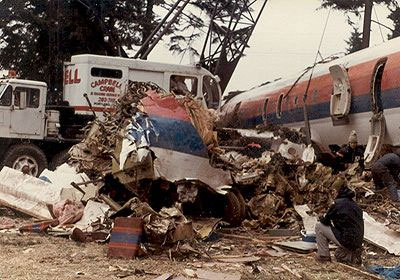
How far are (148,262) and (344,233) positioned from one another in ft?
8.20

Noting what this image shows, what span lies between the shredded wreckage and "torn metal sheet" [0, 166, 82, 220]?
18 millimetres

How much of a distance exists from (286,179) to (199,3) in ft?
53.4

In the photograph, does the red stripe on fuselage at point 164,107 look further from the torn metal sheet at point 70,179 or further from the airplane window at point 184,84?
the airplane window at point 184,84

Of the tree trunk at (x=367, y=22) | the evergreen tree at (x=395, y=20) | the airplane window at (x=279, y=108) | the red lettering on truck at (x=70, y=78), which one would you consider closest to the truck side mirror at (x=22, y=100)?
the red lettering on truck at (x=70, y=78)

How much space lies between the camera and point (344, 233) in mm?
8125

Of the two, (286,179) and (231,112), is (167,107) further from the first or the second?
(231,112)

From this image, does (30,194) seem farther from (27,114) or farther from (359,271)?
(359,271)

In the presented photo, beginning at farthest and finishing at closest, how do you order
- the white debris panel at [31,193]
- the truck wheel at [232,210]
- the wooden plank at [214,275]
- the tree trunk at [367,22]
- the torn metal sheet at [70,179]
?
1. the tree trunk at [367,22]
2. the white debris panel at [31,193]
3. the torn metal sheet at [70,179]
4. the truck wheel at [232,210]
5. the wooden plank at [214,275]

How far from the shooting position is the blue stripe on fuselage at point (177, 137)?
1009 cm

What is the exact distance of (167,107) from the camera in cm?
1073

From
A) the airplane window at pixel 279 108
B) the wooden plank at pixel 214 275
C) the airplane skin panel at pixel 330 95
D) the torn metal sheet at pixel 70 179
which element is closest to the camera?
the wooden plank at pixel 214 275

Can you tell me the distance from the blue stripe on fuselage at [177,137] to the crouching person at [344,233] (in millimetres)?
2736

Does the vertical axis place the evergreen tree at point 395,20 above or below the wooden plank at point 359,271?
above

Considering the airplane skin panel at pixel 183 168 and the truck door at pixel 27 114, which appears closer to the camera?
the airplane skin panel at pixel 183 168
